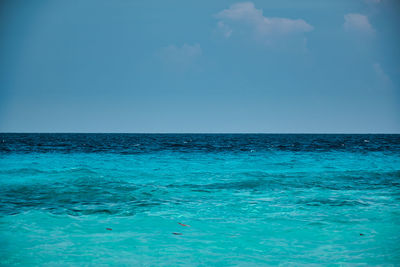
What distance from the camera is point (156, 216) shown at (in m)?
8.03

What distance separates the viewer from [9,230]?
6992 millimetres

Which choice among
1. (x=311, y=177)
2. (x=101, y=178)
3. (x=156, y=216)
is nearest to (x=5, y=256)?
(x=156, y=216)

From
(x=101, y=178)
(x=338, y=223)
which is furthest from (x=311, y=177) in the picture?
(x=101, y=178)

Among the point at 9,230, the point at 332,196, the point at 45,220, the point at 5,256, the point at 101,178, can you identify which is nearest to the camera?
the point at 5,256

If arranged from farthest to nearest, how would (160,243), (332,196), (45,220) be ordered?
1. (332,196)
2. (45,220)
3. (160,243)

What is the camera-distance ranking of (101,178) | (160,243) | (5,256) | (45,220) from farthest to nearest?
(101,178) → (45,220) → (160,243) → (5,256)

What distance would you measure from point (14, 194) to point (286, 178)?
1018cm

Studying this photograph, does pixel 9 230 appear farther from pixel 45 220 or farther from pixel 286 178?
pixel 286 178

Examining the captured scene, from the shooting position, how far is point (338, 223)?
7438 mm

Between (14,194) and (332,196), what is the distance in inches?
392

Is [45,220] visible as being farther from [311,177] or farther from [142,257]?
[311,177]

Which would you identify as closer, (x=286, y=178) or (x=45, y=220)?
(x=45, y=220)

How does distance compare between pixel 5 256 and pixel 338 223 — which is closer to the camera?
pixel 5 256

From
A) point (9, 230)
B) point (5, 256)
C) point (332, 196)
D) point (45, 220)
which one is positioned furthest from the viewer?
point (332, 196)
